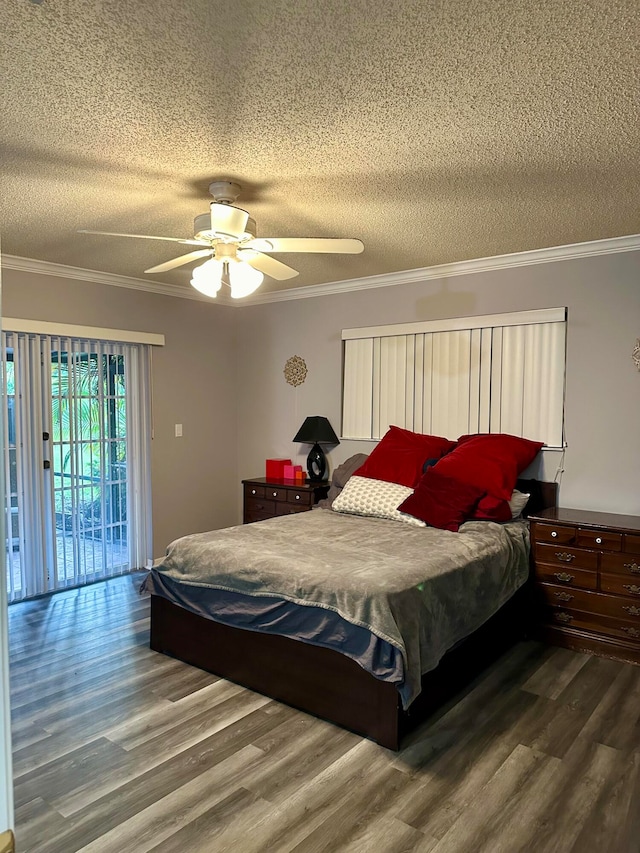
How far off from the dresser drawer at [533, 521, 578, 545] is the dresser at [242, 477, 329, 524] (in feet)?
6.07

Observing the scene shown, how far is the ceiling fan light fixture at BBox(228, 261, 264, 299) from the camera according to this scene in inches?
119

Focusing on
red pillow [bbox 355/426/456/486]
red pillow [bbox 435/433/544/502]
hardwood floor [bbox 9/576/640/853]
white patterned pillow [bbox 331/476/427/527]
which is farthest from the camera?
red pillow [bbox 355/426/456/486]

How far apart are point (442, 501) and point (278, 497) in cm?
175

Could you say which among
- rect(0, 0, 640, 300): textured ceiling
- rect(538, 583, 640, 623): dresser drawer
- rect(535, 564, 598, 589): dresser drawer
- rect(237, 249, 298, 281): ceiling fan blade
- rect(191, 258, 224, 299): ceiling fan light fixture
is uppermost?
rect(0, 0, 640, 300): textured ceiling

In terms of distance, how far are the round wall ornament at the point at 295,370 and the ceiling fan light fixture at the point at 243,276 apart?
7.82 ft

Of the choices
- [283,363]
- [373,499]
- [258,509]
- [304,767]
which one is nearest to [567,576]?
[373,499]

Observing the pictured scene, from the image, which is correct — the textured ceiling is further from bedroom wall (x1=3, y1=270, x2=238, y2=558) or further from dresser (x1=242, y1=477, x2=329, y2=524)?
dresser (x1=242, y1=477, x2=329, y2=524)

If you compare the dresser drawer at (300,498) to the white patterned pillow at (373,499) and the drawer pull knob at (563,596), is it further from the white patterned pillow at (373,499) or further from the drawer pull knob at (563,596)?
Result: the drawer pull knob at (563,596)

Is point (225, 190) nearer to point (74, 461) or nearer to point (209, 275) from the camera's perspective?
point (209, 275)

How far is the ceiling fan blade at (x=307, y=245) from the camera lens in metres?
2.82

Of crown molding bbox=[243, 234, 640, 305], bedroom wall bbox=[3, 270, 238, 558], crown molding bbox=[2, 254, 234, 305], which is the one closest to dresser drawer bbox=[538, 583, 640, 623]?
crown molding bbox=[243, 234, 640, 305]

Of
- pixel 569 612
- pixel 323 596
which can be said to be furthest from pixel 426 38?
pixel 569 612

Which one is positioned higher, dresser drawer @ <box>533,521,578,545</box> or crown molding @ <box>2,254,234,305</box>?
crown molding @ <box>2,254,234,305</box>

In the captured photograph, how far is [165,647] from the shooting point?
3.49 meters
